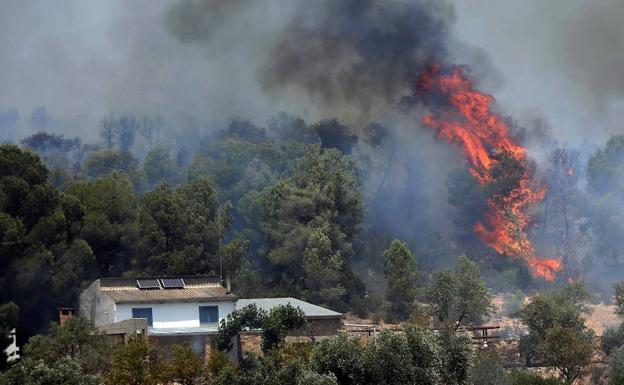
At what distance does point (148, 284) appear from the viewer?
70.8 metres

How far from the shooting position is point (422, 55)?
11300 cm

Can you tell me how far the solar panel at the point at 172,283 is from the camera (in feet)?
232

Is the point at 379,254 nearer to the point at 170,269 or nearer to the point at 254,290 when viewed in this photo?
the point at 254,290

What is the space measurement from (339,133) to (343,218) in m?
35.9

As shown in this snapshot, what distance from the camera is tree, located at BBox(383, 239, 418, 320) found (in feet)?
267

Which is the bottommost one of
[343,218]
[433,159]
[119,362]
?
[119,362]

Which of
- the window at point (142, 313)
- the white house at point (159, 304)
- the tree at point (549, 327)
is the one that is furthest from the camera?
the window at point (142, 313)

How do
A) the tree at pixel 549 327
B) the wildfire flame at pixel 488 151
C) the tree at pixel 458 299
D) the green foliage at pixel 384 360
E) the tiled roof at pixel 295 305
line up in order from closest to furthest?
the green foliage at pixel 384 360 < the tree at pixel 549 327 < the tiled roof at pixel 295 305 < the tree at pixel 458 299 < the wildfire flame at pixel 488 151

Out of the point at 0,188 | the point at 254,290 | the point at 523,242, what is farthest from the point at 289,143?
the point at 0,188

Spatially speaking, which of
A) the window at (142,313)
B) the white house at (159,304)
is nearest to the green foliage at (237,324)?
the white house at (159,304)

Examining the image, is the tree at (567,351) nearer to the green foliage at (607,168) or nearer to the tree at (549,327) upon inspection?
the tree at (549,327)

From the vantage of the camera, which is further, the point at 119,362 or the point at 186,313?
the point at 186,313

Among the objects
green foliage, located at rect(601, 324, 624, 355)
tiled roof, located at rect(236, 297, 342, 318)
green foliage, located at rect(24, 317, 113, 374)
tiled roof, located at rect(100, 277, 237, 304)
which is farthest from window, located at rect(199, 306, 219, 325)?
green foliage, located at rect(601, 324, 624, 355)

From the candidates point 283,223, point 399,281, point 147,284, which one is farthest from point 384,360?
point 283,223
